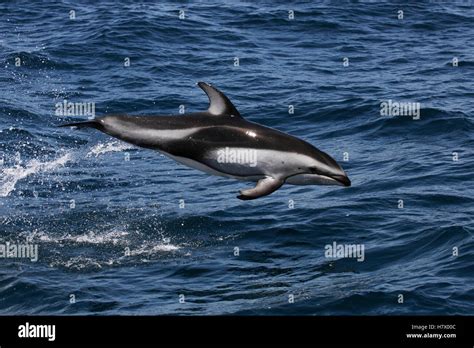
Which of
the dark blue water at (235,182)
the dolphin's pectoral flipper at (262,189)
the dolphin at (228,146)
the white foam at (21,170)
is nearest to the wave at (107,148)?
the dark blue water at (235,182)

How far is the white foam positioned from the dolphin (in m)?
12.8

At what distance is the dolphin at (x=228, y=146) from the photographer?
12.5 meters

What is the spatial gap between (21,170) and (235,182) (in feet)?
17.0

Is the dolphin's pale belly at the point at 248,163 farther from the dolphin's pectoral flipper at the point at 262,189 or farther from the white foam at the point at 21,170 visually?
the white foam at the point at 21,170

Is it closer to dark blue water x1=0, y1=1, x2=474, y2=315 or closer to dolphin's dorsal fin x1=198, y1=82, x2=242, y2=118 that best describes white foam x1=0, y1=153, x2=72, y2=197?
dark blue water x1=0, y1=1, x2=474, y2=315

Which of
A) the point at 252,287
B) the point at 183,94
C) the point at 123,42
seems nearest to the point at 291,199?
the point at 252,287

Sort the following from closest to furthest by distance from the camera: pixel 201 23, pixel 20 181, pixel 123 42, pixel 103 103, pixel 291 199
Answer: pixel 291 199
pixel 20 181
pixel 103 103
pixel 123 42
pixel 201 23

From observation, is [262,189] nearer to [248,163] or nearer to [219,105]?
[248,163]

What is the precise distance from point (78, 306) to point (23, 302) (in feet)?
3.56

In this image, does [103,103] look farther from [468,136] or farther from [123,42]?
[468,136]

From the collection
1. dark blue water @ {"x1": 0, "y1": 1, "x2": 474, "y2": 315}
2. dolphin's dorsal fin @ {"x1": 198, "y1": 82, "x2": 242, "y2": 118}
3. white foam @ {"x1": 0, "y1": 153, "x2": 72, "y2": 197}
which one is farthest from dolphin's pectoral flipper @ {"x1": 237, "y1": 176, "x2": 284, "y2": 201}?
white foam @ {"x1": 0, "y1": 153, "x2": 72, "y2": 197}

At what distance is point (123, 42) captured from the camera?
1527 inches

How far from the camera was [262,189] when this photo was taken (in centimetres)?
1326

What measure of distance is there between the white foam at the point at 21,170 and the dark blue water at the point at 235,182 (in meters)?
0.06
